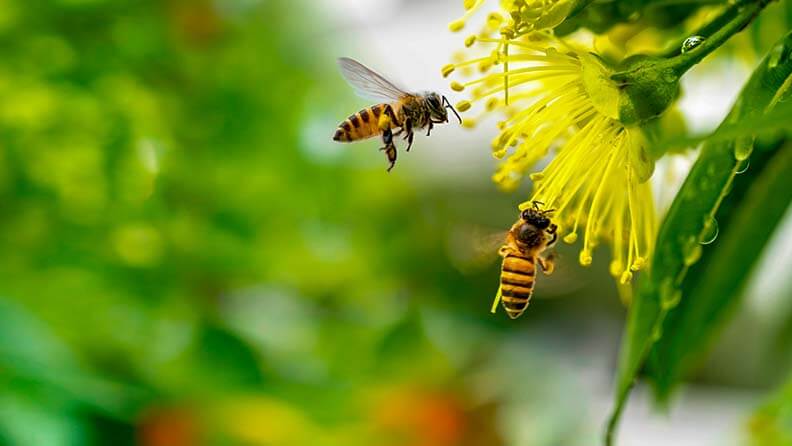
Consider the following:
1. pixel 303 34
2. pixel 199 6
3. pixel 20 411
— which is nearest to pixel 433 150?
pixel 303 34

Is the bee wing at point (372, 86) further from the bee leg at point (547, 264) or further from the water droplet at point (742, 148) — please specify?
the water droplet at point (742, 148)

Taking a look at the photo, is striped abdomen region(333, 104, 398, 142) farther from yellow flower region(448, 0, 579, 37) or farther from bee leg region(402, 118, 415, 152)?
yellow flower region(448, 0, 579, 37)

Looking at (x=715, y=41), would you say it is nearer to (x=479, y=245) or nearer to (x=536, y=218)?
(x=536, y=218)

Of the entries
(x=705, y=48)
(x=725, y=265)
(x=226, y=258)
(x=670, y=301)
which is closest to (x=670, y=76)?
(x=705, y=48)

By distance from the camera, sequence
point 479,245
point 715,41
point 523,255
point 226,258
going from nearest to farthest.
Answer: point 715,41 → point 523,255 → point 479,245 → point 226,258

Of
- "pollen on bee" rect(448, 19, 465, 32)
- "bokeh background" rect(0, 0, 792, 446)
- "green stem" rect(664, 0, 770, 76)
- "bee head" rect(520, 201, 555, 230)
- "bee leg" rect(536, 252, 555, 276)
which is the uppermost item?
"bokeh background" rect(0, 0, 792, 446)

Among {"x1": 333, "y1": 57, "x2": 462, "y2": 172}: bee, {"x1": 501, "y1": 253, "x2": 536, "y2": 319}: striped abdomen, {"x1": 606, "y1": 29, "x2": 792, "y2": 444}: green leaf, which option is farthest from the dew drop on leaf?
{"x1": 333, "y1": 57, "x2": 462, "y2": 172}: bee
